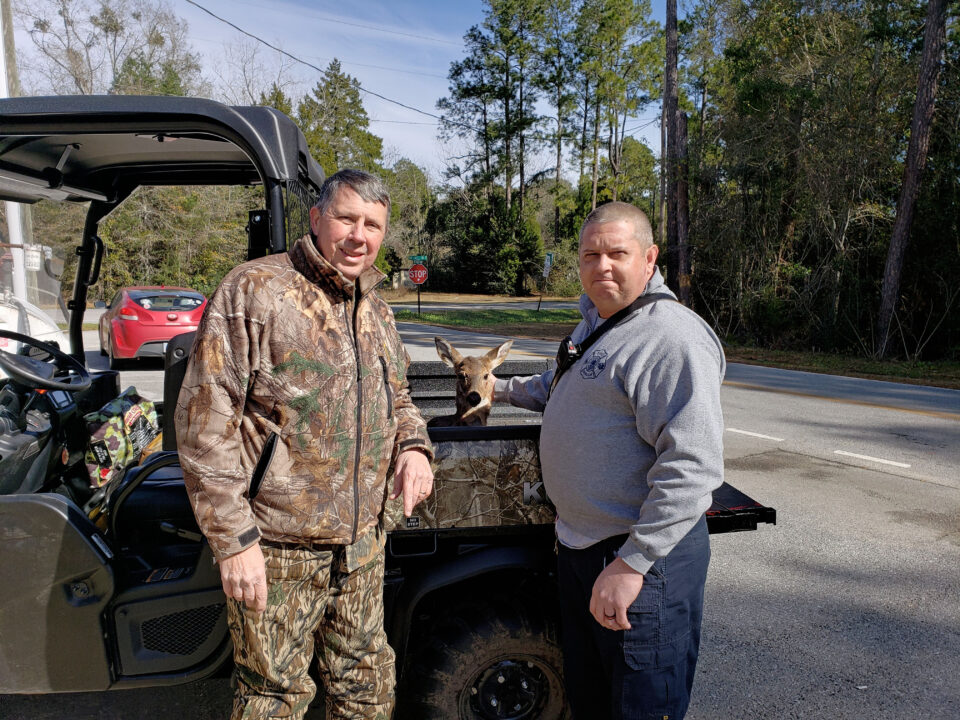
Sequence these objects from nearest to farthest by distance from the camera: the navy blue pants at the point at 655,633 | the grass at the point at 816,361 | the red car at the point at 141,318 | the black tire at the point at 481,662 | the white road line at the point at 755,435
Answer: the navy blue pants at the point at 655,633 < the black tire at the point at 481,662 < the white road line at the point at 755,435 < the red car at the point at 141,318 < the grass at the point at 816,361

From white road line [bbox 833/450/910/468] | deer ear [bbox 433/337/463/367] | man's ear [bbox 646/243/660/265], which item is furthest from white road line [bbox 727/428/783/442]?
man's ear [bbox 646/243/660/265]

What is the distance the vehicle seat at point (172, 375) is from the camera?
8.86 feet

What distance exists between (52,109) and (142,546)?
1.59m

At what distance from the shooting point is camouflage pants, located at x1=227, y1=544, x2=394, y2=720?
6.45 ft

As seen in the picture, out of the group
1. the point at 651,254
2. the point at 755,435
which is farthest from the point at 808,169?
the point at 651,254

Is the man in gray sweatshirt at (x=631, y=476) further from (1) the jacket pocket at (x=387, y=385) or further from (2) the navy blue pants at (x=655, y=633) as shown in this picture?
(1) the jacket pocket at (x=387, y=385)

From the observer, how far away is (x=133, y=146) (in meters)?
2.95

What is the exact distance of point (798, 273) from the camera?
17.3 meters

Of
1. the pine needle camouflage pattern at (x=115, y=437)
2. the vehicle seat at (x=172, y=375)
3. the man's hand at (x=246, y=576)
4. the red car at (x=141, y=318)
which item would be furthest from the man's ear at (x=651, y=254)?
the red car at (x=141, y=318)

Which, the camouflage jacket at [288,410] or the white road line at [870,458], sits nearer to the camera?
the camouflage jacket at [288,410]

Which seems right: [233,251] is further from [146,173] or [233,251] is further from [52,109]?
[52,109]

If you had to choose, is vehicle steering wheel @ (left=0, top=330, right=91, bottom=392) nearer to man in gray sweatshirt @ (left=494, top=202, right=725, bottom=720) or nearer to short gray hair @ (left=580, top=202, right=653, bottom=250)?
man in gray sweatshirt @ (left=494, top=202, right=725, bottom=720)

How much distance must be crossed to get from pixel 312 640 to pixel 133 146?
2.24 metres

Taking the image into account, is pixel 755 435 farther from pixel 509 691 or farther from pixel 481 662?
pixel 481 662
